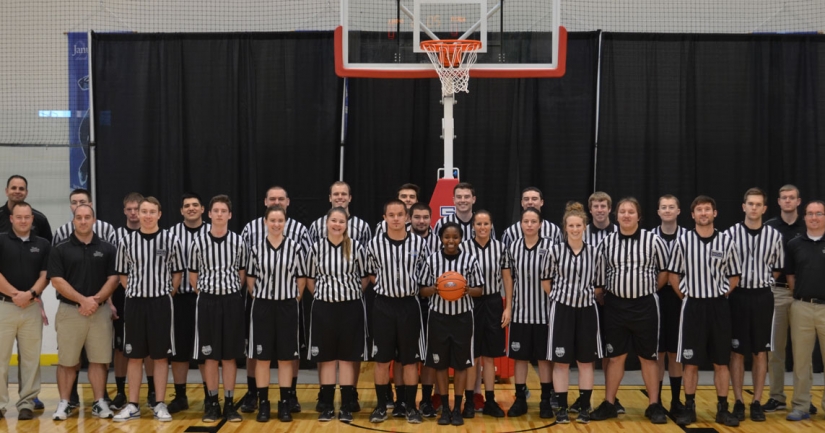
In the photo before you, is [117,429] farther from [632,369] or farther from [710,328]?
[632,369]

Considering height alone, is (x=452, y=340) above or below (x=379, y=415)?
above

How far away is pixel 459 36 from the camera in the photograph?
24.7 feet

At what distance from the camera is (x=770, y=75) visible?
340 inches

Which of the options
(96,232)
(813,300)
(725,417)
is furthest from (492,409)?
(96,232)

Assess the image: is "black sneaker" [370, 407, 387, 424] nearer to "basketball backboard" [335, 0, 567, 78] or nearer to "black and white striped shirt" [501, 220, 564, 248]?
"black and white striped shirt" [501, 220, 564, 248]

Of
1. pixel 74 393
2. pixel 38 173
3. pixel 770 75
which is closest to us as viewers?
pixel 74 393

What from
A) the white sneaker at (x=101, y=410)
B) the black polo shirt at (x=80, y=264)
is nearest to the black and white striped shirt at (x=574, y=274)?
the black polo shirt at (x=80, y=264)

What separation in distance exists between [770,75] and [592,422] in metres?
4.44

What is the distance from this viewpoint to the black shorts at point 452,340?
6.20 metres

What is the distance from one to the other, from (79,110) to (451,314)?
16.6 feet

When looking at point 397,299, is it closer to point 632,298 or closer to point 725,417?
point 632,298

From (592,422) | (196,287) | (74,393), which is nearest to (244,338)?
(196,287)

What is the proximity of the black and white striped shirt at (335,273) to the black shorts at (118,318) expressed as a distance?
186 cm

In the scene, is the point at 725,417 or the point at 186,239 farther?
the point at 186,239
